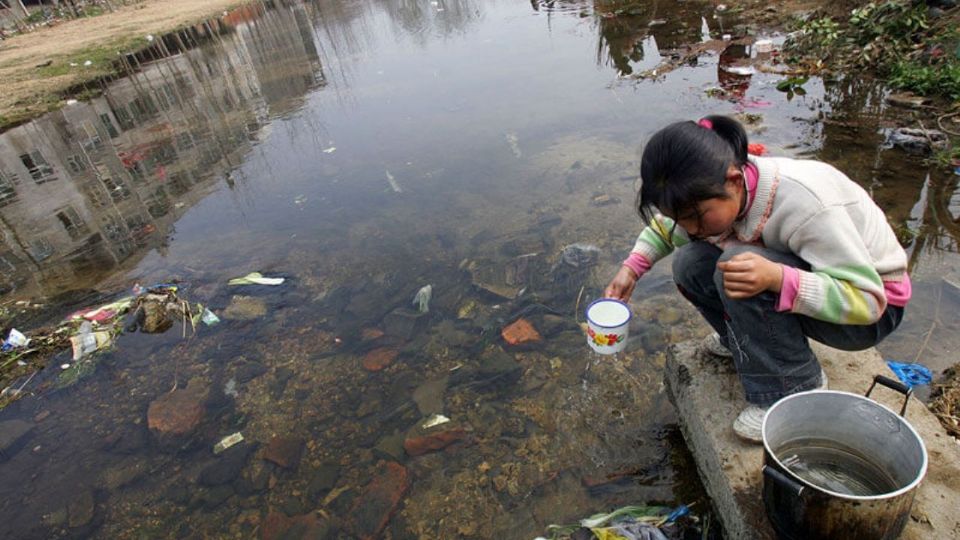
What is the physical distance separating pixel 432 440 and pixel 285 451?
0.86 meters

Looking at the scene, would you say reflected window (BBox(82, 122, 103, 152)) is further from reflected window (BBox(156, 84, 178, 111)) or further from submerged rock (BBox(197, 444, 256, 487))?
submerged rock (BBox(197, 444, 256, 487))

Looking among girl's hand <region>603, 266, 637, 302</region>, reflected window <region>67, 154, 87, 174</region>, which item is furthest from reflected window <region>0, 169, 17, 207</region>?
girl's hand <region>603, 266, 637, 302</region>

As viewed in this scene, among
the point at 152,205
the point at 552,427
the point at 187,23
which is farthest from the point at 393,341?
the point at 187,23

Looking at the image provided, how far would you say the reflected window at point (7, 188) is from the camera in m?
6.52

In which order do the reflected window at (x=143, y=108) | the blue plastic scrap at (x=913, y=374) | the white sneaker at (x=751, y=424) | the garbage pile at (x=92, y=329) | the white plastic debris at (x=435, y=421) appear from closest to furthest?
the white sneaker at (x=751, y=424) < the blue plastic scrap at (x=913, y=374) < the white plastic debris at (x=435, y=421) < the garbage pile at (x=92, y=329) < the reflected window at (x=143, y=108)

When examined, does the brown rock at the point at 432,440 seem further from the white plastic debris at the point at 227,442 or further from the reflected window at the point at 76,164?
the reflected window at the point at 76,164

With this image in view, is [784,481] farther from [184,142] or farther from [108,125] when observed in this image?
[108,125]

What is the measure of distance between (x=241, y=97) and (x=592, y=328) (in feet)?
30.6

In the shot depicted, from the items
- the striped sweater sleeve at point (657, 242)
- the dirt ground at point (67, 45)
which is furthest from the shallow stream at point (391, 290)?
the dirt ground at point (67, 45)

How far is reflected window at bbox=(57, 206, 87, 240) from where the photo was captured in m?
5.56

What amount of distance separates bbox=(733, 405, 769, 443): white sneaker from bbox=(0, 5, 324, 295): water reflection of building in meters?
5.38

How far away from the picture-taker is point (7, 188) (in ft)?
22.4

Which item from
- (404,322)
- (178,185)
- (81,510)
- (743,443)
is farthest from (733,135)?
(178,185)

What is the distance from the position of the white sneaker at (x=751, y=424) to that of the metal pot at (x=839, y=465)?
0.40 feet
